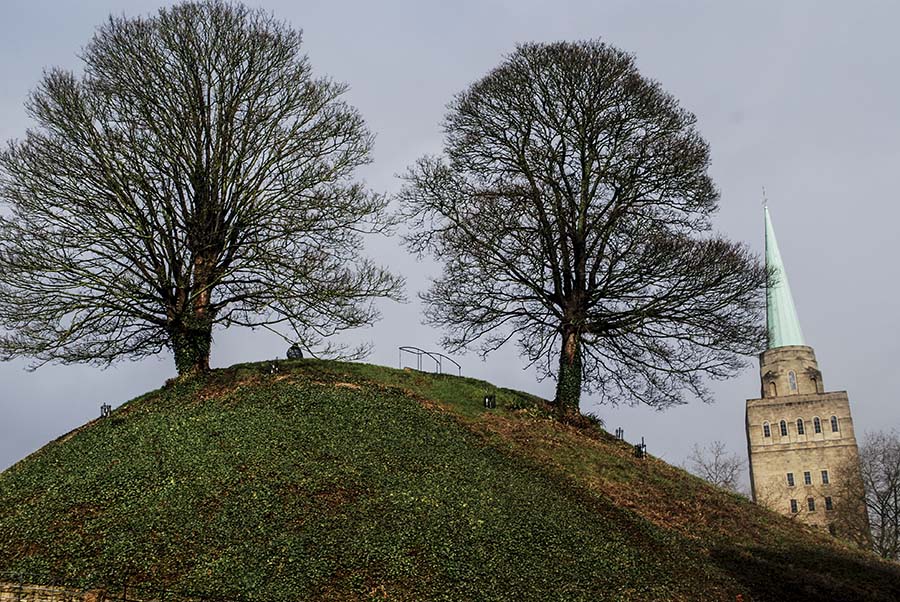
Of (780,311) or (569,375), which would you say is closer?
(569,375)

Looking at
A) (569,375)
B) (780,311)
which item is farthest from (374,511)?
(780,311)

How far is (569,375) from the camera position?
3002 cm

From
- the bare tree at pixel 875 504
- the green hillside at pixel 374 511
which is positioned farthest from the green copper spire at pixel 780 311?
the green hillside at pixel 374 511

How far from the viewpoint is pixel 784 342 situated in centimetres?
8681

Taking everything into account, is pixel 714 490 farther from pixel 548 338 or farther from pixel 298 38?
pixel 298 38

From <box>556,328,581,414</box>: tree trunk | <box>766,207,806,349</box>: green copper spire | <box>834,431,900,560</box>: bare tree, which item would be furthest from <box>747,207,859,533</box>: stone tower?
<box>556,328,581,414</box>: tree trunk

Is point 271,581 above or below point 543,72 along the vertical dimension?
below

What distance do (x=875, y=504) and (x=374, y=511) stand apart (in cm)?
4472

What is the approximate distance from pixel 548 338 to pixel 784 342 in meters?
63.1

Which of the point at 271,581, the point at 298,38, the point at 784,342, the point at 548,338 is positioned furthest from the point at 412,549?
the point at 784,342

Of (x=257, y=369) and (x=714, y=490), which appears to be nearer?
(x=714, y=490)

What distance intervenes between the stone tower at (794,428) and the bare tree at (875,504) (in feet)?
97.6

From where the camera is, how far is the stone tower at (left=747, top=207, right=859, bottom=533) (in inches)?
3381

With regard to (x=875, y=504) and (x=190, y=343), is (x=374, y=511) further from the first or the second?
(x=875, y=504)
